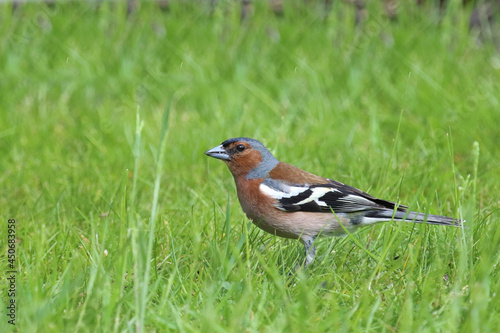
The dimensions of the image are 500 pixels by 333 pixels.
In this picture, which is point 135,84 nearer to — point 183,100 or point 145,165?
point 183,100

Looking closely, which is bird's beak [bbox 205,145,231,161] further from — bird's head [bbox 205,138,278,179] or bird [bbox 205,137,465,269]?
bird [bbox 205,137,465,269]

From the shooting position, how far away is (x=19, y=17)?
29.8ft

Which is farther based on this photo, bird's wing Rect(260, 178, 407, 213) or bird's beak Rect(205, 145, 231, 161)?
bird's beak Rect(205, 145, 231, 161)

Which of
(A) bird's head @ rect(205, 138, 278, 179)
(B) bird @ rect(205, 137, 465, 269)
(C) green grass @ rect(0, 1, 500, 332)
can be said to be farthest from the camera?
(A) bird's head @ rect(205, 138, 278, 179)

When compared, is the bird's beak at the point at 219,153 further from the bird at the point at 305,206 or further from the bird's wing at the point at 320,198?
the bird's wing at the point at 320,198

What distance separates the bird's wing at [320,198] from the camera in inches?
154

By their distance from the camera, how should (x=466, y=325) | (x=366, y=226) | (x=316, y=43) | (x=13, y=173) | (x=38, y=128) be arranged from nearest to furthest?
(x=466, y=325)
(x=366, y=226)
(x=13, y=173)
(x=38, y=128)
(x=316, y=43)

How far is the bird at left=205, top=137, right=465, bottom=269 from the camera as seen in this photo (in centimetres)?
387

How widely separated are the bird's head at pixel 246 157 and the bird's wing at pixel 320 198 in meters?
0.15

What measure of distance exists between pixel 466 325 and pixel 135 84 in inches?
232

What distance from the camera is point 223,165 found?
5.58m

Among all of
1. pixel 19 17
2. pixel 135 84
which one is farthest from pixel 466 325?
pixel 19 17

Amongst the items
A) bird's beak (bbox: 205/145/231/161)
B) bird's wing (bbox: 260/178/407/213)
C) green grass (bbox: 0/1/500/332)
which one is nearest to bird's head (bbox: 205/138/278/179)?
bird's beak (bbox: 205/145/231/161)

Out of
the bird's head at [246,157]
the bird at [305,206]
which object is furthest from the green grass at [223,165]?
the bird's head at [246,157]
